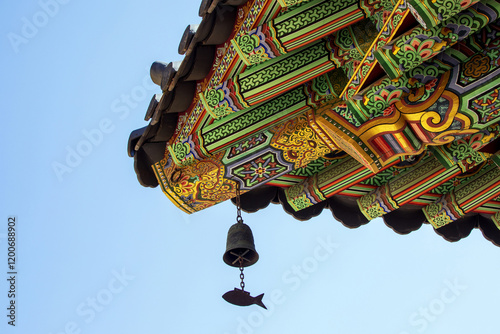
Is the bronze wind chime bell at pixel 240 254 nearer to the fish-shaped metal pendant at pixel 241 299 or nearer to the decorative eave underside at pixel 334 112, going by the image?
the fish-shaped metal pendant at pixel 241 299

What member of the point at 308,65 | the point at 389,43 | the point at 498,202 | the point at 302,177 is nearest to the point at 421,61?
the point at 389,43

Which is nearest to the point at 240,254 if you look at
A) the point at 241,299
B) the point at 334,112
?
the point at 241,299

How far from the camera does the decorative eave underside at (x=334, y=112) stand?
536 centimetres

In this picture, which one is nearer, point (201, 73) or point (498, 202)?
point (201, 73)

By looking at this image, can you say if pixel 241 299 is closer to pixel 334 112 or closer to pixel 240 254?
pixel 240 254

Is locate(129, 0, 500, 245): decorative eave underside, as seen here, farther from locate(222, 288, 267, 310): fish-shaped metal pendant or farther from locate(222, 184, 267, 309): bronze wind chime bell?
locate(222, 288, 267, 310): fish-shaped metal pendant

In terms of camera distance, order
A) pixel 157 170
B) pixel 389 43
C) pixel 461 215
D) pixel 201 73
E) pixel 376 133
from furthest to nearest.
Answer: pixel 461 215 < pixel 157 170 < pixel 201 73 < pixel 376 133 < pixel 389 43

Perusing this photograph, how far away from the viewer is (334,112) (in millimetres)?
5867

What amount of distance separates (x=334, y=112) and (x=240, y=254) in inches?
61.3

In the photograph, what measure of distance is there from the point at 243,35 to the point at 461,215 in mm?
2739

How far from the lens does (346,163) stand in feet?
23.2

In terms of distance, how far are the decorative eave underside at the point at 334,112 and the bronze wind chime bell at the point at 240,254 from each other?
321 millimetres

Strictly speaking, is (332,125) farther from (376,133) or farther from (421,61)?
(421,61)

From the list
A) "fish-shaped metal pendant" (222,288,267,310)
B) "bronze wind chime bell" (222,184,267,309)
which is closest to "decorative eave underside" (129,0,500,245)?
"bronze wind chime bell" (222,184,267,309)
